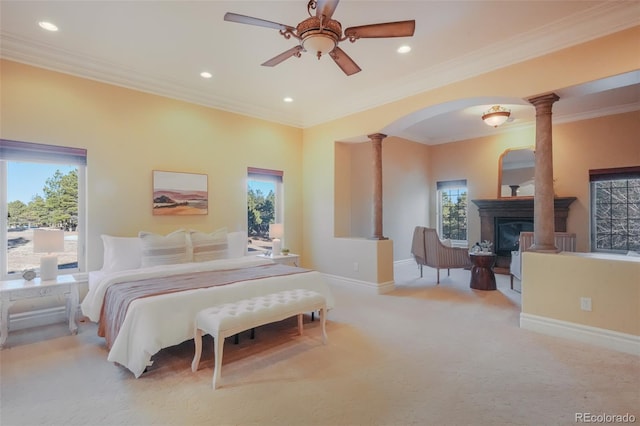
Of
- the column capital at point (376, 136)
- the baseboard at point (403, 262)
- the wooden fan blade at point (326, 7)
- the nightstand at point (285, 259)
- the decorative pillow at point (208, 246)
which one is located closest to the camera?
the wooden fan blade at point (326, 7)

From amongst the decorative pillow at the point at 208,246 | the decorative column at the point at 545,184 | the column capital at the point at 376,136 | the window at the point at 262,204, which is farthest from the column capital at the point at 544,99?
the decorative pillow at the point at 208,246

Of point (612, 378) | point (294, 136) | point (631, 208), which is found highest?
point (294, 136)

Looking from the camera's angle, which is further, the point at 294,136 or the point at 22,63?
the point at 294,136

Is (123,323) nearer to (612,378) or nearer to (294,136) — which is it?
(612,378)

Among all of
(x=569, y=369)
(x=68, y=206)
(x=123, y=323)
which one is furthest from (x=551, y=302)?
(x=68, y=206)

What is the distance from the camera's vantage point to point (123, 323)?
259cm

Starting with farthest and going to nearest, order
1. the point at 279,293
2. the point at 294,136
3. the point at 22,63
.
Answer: the point at 294,136 < the point at 22,63 < the point at 279,293

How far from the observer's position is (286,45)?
11.8 ft

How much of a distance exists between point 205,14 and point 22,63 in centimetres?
236

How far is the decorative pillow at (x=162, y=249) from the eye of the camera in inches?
154

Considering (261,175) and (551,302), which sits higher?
(261,175)

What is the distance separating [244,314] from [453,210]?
664cm

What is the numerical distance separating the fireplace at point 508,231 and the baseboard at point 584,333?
12.3 feet

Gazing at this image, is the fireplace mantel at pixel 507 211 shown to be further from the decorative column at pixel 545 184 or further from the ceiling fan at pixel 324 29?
the ceiling fan at pixel 324 29
